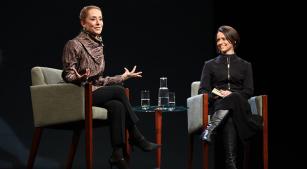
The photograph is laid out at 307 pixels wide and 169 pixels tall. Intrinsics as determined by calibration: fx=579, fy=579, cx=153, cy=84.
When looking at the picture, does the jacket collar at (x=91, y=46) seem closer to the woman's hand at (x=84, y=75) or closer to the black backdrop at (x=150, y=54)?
the woman's hand at (x=84, y=75)

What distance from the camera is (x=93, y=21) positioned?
4227mm

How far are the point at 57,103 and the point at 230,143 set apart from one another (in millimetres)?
1290

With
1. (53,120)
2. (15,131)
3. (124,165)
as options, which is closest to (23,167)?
(15,131)

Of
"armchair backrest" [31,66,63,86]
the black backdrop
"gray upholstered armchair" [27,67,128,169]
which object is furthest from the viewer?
the black backdrop

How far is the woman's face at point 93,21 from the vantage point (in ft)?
13.9

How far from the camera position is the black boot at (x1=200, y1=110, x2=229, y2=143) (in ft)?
14.0

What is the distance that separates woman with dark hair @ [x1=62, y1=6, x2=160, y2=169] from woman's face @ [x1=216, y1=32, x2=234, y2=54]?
87cm

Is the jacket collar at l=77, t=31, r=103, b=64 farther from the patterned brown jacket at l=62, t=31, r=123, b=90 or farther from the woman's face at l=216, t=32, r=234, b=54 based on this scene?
the woman's face at l=216, t=32, r=234, b=54

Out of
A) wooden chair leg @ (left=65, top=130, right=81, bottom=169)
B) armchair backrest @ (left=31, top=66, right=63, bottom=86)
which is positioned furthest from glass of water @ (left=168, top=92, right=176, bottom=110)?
armchair backrest @ (left=31, top=66, right=63, bottom=86)

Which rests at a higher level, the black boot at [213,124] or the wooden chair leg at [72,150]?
the black boot at [213,124]

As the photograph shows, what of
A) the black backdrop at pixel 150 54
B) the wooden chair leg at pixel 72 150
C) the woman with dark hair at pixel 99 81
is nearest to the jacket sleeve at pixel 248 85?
the black backdrop at pixel 150 54

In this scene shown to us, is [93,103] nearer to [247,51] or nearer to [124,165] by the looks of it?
[124,165]

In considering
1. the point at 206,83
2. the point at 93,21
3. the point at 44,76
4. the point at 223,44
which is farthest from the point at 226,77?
the point at 44,76

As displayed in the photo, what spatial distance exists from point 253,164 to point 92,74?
6.59ft
